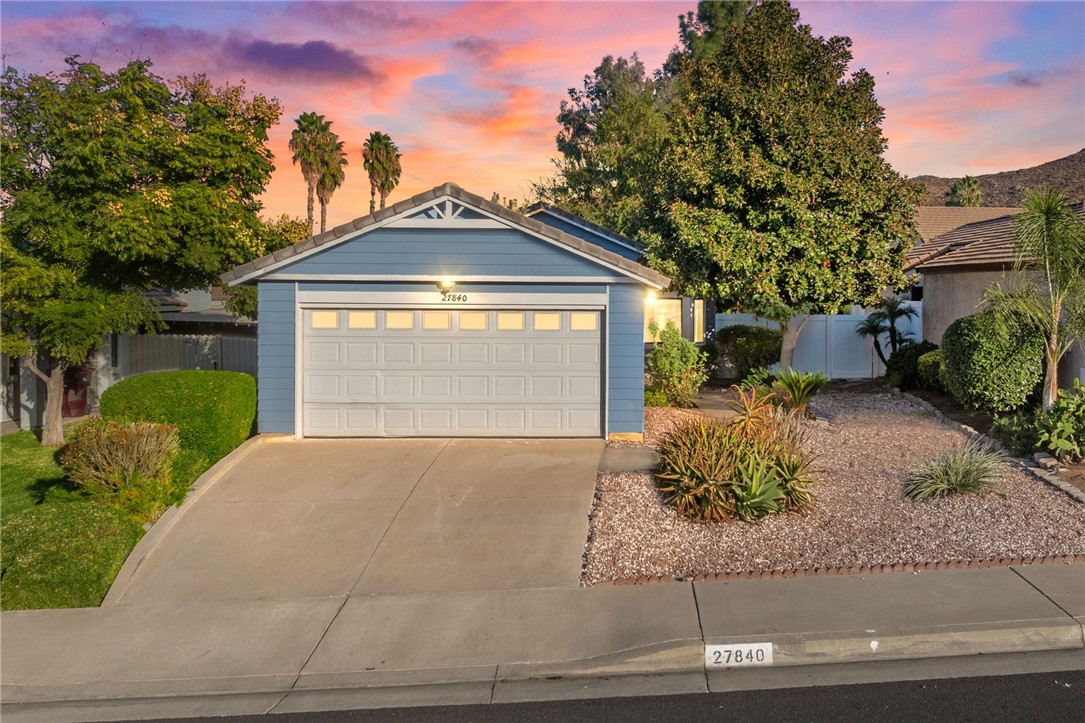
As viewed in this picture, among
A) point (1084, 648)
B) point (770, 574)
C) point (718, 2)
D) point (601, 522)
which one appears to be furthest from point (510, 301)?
point (718, 2)

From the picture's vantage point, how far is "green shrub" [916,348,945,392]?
16.5 metres

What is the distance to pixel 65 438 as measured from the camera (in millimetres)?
17672

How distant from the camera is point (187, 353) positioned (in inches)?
915

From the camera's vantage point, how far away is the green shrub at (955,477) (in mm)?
9695

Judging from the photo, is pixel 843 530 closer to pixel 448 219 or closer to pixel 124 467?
pixel 448 219

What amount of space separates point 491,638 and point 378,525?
3285mm

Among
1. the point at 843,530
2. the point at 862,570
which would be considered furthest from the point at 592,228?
the point at 862,570

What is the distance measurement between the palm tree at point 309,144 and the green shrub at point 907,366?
29.3 metres

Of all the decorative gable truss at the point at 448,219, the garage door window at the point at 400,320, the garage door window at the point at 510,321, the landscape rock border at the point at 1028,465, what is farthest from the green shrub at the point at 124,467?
the landscape rock border at the point at 1028,465

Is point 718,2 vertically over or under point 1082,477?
over

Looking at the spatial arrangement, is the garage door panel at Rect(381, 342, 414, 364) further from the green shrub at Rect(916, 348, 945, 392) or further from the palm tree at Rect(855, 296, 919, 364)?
the palm tree at Rect(855, 296, 919, 364)

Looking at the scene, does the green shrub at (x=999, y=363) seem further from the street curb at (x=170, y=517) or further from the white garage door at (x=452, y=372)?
the street curb at (x=170, y=517)

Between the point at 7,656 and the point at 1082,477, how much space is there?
11.3m

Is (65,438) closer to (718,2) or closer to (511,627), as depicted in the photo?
(511,627)
